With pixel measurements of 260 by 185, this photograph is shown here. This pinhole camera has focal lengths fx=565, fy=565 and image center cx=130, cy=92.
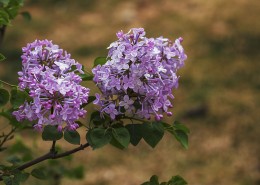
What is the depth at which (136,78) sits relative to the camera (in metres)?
1.44

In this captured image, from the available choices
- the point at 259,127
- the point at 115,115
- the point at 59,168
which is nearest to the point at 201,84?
the point at 259,127

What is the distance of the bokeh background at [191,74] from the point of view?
5098mm

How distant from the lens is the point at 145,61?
144 centimetres

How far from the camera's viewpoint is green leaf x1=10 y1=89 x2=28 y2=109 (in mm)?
1453

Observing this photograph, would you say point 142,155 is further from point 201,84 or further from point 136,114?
point 136,114

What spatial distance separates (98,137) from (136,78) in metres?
0.19

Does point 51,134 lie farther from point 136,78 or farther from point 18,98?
point 136,78

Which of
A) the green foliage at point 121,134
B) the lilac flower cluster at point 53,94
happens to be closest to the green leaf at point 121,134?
the green foliage at point 121,134

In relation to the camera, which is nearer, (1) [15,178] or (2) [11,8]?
(1) [15,178]

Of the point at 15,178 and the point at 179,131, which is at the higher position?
the point at 179,131

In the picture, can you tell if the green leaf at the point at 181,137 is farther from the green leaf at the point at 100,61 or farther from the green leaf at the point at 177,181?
the green leaf at the point at 100,61

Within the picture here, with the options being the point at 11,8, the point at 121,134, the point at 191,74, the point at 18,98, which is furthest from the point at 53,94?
the point at 191,74

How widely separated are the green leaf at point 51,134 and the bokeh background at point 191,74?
60.2 inches

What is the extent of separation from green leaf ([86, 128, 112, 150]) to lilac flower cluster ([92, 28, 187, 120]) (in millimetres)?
49
